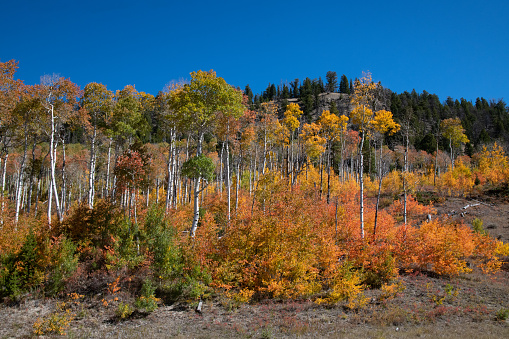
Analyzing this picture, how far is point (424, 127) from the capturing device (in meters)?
77.8

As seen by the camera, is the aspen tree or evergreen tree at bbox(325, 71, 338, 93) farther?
evergreen tree at bbox(325, 71, 338, 93)

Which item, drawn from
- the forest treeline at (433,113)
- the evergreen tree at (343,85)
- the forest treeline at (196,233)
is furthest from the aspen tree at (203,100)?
the evergreen tree at (343,85)

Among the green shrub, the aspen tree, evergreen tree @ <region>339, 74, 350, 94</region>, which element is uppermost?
evergreen tree @ <region>339, 74, 350, 94</region>

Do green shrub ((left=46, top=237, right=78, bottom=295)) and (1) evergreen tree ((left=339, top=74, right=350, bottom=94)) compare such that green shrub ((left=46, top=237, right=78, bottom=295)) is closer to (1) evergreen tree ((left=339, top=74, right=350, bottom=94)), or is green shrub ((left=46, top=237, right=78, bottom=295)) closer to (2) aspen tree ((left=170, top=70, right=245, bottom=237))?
(2) aspen tree ((left=170, top=70, right=245, bottom=237))

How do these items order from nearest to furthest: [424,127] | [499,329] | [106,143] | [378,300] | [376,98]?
[499,329] < [378,300] < [376,98] < [106,143] < [424,127]

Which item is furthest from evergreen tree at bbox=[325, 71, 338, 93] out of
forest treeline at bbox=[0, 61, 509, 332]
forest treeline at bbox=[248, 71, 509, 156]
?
forest treeline at bbox=[0, 61, 509, 332]

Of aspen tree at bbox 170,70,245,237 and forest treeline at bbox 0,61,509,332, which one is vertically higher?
aspen tree at bbox 170,70,245,237

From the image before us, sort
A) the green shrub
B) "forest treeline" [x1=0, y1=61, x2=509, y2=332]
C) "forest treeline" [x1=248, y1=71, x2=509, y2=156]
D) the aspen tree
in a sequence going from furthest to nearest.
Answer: "forest treeline" [x1=248, y1=71, x2=509, y2=156] → the aspen tree → "forest treeline" [x1=0, y1=61, x2=509, y2=332] → the green shrub

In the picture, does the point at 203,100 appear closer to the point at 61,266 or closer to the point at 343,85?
the point at 61,266

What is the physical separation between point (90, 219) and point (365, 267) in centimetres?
1489

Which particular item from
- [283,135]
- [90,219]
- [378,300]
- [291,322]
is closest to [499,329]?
[378,300]

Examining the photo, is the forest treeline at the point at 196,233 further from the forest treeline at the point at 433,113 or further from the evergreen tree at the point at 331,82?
the evergreen tree at the point at 331,82

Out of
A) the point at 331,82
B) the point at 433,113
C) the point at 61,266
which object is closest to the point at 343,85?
the point at 331,82

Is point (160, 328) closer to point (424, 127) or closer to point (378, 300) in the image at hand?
point (378, 300)
